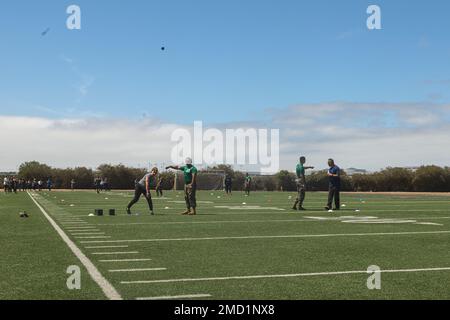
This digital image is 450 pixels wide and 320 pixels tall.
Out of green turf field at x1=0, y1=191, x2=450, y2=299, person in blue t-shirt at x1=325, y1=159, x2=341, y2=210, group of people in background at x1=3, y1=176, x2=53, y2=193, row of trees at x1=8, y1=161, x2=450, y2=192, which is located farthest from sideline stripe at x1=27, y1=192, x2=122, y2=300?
row of trees at x1=8, y1=161, x2=450, y2=192

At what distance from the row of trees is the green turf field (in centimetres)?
5837

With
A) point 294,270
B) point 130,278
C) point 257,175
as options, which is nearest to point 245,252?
point 294,270

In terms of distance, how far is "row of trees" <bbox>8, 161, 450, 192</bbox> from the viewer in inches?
2761

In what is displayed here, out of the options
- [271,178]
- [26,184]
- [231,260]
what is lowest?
[231,260]

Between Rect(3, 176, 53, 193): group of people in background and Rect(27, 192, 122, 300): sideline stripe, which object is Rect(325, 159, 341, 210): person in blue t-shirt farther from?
Rect(3, 176, 53, 193): group of people in background

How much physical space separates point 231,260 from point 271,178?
69.5 metres

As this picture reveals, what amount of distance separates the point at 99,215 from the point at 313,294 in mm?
13309

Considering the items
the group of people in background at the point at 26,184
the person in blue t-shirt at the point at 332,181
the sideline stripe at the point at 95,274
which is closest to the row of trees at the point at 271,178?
the group of people in background at the point at 26,184

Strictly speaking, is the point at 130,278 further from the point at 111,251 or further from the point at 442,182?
the point at 442,182

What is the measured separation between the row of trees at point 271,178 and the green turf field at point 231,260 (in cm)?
5837

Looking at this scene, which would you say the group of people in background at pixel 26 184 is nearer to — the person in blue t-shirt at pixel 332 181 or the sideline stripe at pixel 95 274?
the person in blue t-shirt at pixel 332 181

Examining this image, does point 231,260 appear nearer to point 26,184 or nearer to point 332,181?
point 332,181

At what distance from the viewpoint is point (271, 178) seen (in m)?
77.9

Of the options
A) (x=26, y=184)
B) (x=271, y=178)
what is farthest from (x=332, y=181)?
(x=26, y=184)
